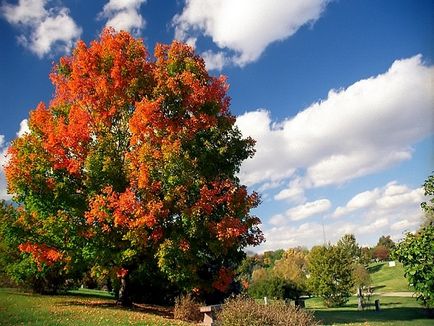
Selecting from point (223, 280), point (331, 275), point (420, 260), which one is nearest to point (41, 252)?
point (223, 280)

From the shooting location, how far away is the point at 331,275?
4519 cm

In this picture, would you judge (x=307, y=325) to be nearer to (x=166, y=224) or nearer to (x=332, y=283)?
(x=166, y=224)

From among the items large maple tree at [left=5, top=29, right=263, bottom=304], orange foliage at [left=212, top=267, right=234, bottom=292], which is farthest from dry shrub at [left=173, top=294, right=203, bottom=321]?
orange foliage at [left=212, top=267, right=234, bottom=292]

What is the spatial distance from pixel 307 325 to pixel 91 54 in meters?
18.1

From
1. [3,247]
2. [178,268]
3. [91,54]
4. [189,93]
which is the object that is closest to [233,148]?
[189,93]

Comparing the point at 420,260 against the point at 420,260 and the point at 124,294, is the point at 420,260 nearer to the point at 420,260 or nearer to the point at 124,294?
the point at 420,260

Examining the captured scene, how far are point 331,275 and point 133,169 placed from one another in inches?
1279

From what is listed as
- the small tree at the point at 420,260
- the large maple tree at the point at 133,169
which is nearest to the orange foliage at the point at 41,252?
the large maple tree at the point at 133,169

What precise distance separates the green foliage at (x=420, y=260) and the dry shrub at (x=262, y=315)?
3.70 metres

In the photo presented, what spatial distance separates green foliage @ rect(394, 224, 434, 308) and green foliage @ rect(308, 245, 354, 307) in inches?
1436

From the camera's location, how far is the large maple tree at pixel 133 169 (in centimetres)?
1969

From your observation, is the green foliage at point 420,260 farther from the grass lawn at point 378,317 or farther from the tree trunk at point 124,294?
the tree trunk at point 124,294

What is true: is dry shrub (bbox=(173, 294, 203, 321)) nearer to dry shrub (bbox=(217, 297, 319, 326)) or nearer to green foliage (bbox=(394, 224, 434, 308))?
dry shrub (bbox=(217, 297, 319, 326))

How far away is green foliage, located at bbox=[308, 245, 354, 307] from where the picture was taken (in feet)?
148
